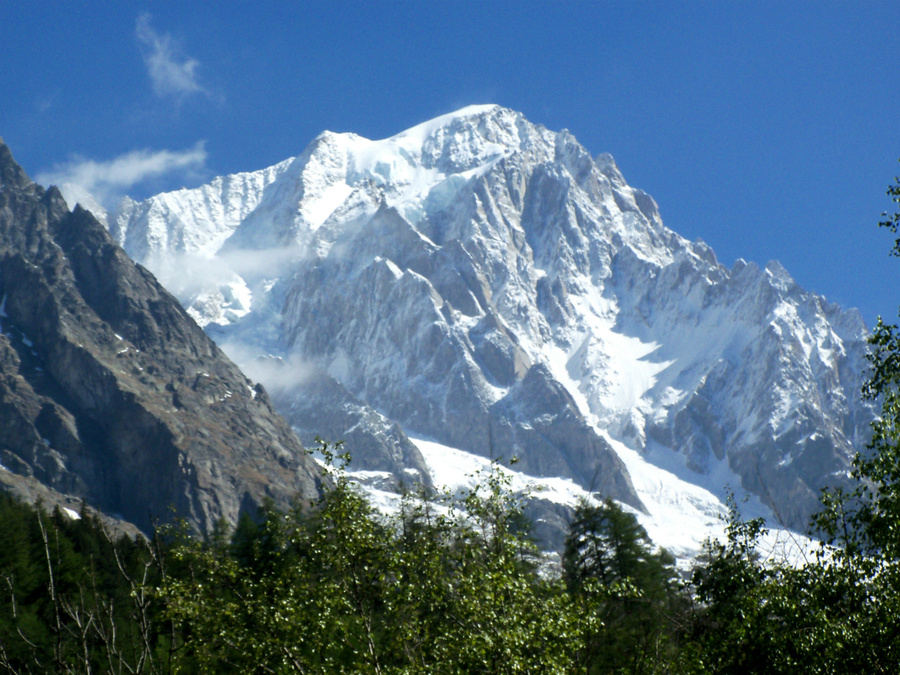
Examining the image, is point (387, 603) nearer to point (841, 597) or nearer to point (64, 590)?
point (841, 597)

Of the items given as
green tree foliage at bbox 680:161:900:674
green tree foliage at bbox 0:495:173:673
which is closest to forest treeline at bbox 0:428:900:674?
green tree foliage at bbox 680:161:900:674

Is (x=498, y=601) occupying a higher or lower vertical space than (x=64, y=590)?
higher

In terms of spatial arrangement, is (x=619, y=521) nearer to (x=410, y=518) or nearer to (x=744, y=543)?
(x=410, y=518)

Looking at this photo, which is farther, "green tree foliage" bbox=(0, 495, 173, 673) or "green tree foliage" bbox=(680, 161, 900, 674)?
"green tree foliage" bbox=(0, 495, 173, 673)

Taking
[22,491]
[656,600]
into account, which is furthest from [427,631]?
[22,491]

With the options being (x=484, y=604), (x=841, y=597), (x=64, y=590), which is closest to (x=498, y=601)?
(x=484, y=604)

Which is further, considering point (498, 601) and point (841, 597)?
point (841, 597)

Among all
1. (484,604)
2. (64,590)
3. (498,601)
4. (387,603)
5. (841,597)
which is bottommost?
(64,590)

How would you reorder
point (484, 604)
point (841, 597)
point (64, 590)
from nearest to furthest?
point (484, 604) → point (841, 597) → point (64, 590)

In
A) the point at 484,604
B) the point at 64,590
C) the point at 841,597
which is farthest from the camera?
the point at 64,590

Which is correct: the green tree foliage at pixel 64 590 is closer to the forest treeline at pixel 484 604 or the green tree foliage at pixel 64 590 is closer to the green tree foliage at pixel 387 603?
the green tree foliage at pixel 387 603

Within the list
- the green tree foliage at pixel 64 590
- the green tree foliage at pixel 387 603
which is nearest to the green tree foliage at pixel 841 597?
the green tree foliage at pixel 387 603

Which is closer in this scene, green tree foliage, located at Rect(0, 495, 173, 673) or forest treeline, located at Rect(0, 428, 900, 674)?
forest treeline, located at Rect(0, 428, 900, 674)

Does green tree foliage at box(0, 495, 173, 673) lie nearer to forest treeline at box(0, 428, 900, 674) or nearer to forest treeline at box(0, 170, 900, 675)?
forest treeline at box(0, 170, 900, 675)
